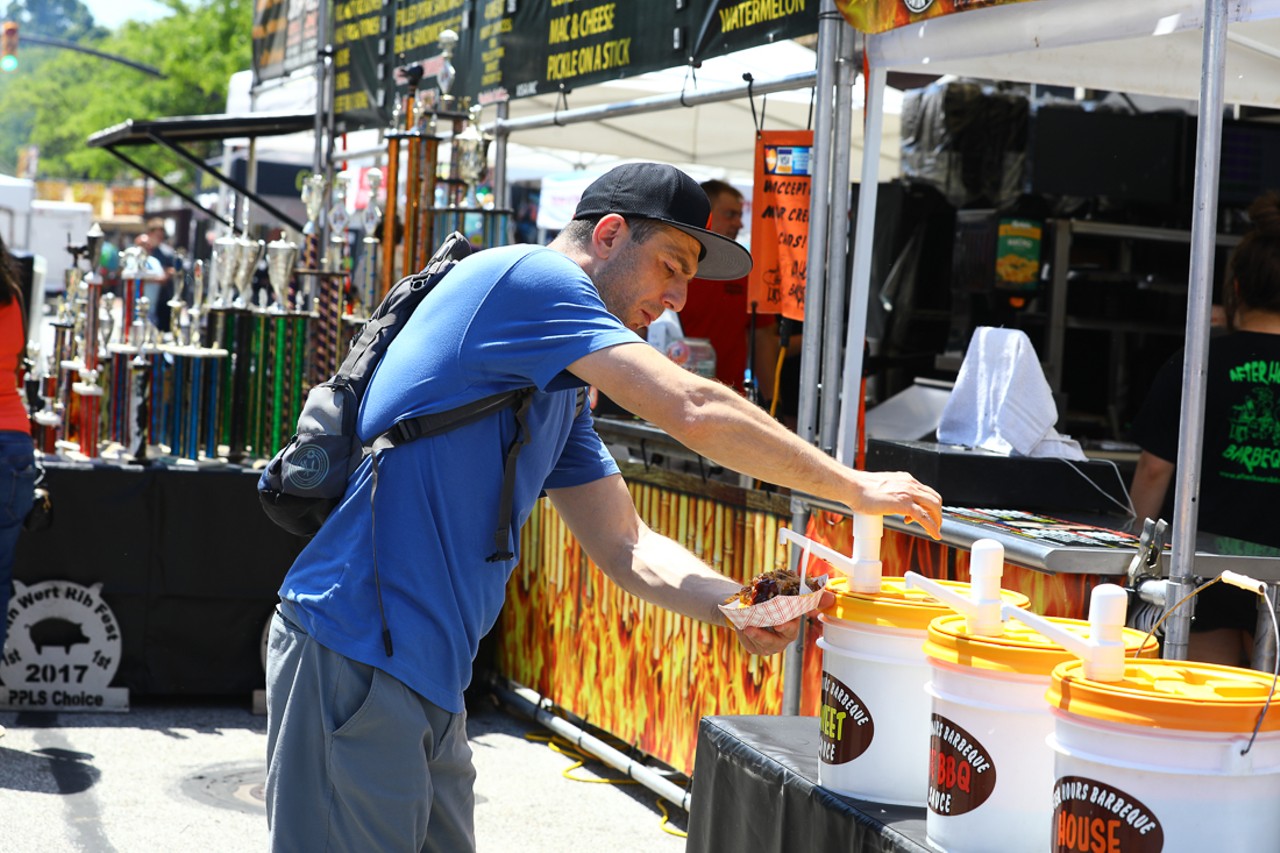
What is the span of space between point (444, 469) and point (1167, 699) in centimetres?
121

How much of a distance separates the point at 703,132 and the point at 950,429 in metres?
6.76

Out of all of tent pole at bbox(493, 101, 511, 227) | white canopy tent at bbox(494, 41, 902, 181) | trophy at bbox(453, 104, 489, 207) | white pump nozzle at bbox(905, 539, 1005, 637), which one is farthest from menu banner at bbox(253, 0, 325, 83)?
white pump nozzle at bbox(905, 539, 1005, 637)

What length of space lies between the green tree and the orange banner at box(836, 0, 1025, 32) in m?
24.9

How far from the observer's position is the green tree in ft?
120

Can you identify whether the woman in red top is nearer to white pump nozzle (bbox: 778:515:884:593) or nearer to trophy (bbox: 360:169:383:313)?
trophy (bbox: 360:169:383:313)

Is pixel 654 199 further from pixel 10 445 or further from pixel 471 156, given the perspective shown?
pixel 471 156

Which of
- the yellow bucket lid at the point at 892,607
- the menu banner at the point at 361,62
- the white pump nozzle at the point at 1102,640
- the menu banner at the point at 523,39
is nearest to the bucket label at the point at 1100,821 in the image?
the white pump nozzle at the point at 1102,640

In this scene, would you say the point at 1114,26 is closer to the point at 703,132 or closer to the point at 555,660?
the point at 555,660

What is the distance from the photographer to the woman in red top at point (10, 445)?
5531mm

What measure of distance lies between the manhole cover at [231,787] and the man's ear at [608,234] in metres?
3.19

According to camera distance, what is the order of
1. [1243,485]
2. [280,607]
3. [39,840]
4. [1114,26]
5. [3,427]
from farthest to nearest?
1. [3,427]
2. [39,840]
3. [1243,485]
4. [1114,26]
5. [280,607]

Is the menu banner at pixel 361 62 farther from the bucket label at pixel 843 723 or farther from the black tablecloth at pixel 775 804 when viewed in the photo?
the bucket label at pixel 843 723

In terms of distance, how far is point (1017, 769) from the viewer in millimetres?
2170

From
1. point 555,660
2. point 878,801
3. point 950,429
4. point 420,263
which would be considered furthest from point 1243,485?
point 420,263
